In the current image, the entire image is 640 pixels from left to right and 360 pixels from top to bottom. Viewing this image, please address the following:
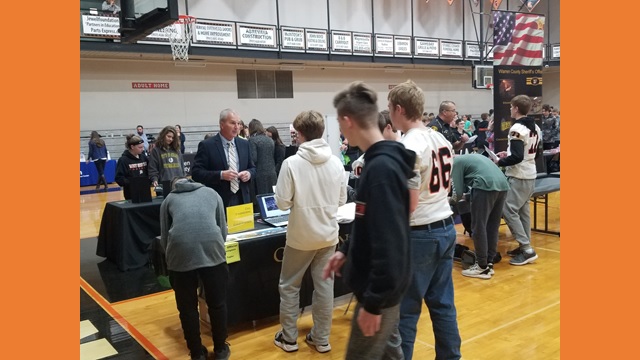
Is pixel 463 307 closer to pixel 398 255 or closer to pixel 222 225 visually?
pixel 222 225

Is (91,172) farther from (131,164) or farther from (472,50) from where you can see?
(472,50)

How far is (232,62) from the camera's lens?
1528 centimetres

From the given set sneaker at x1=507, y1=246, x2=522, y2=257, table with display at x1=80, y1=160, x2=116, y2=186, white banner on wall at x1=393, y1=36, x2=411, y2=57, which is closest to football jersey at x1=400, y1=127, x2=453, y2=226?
sneaker at x1=507, y1=246, x2=522, y2=257

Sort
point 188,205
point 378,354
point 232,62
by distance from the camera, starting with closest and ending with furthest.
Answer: point 378,354, point 188,205, point 232,62

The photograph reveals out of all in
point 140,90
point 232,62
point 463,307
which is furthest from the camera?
point 232,62

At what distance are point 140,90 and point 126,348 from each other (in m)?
11.9

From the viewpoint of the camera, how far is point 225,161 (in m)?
4.38

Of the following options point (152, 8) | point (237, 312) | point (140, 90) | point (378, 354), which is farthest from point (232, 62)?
point (378, 354)

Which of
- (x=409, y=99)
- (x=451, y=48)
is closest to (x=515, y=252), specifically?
(x=409, y=99)

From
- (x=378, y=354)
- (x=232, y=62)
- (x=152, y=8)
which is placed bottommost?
(x=378, y=354)

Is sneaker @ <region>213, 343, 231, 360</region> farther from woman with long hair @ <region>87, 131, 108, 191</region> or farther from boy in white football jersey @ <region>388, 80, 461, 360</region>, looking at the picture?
woman with long hair @ <region>87, 131, 108, 191</region>

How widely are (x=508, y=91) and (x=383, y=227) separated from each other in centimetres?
646

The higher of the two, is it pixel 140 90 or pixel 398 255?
pixel 140 90

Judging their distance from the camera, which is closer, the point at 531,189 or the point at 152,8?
the point at 531,189
